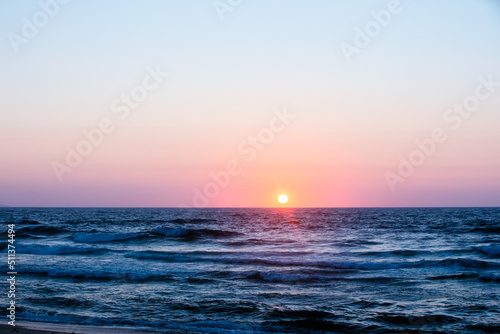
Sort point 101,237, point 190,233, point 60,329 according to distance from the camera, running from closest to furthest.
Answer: point 60,329
point 101,237
point 190,233

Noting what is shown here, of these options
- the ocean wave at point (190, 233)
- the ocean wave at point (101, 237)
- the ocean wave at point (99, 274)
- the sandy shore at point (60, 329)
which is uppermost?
the sandy shore at point (60, 329)

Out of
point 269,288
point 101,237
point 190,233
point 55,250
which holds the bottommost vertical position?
point 101,237

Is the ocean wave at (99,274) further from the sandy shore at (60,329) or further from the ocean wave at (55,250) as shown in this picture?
the ocean wave at (55,250)

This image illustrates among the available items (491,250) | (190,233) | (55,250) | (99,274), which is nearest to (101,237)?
(190,233)

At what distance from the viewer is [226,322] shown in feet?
43.4

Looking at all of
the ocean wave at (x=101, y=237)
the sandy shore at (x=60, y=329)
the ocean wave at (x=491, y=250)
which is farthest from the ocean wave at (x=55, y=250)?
the ocean wave at (x=491, y=250)

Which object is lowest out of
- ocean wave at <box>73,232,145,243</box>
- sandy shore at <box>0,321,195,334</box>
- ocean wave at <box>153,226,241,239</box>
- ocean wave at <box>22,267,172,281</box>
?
ocean wave at <box>73,232,145,243</box>

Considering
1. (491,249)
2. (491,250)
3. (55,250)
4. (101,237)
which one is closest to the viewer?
(491,250)

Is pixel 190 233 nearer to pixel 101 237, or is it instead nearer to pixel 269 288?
pixel 101 237

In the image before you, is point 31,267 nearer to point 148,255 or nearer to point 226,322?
point 148,255

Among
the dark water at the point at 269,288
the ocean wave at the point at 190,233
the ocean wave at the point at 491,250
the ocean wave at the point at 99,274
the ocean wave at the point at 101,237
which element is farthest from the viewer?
the ocean wave at the point at 190,233

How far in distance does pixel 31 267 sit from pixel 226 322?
578 inches

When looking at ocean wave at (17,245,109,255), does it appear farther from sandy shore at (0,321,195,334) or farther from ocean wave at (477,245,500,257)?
ocean wave at (477,245,500,257)

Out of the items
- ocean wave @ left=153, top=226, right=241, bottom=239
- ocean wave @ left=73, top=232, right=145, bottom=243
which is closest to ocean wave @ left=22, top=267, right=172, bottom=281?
ocean wave @ left=73, top=232, right=145, bottom=243
